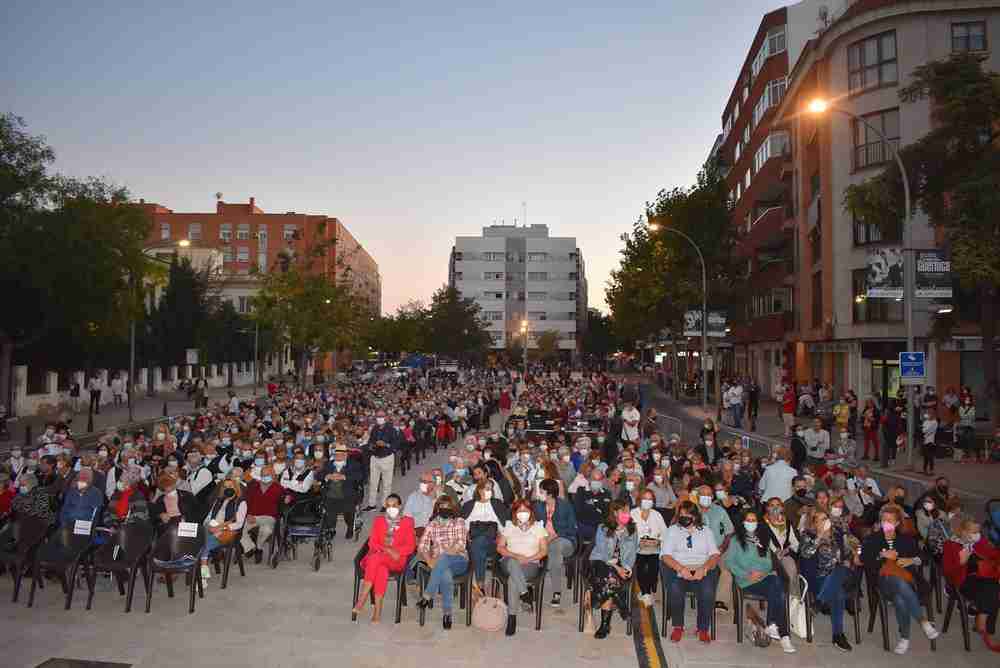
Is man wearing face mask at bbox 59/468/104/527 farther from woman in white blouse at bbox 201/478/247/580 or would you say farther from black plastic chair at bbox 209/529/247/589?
black plastic chair at bbox 209/529/247/589

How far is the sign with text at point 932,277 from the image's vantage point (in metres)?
17.8

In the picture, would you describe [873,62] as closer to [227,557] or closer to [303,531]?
[303,531]

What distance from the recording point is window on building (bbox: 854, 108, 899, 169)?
3030 cm

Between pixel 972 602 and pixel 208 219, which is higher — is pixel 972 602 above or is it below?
below

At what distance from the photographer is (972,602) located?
8039 millimetres

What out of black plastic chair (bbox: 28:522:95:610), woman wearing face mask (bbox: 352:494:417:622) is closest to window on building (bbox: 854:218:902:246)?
woman wearing face mask (bbox: 352:494:417:622)

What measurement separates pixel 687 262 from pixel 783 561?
37991mm

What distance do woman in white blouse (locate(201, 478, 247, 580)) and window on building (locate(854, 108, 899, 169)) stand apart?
28.7 metres

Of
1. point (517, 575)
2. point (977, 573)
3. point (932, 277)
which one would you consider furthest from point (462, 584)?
point (932, 277)

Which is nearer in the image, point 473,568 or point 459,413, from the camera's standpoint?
point 473,568

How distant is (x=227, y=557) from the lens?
9719 millimetres

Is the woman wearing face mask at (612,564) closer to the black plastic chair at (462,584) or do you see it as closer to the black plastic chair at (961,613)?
the black plastic chair at (462,584)

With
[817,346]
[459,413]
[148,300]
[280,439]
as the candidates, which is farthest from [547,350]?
[280,439]

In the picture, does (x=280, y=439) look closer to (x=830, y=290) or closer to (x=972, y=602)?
(x=972, y=602)
